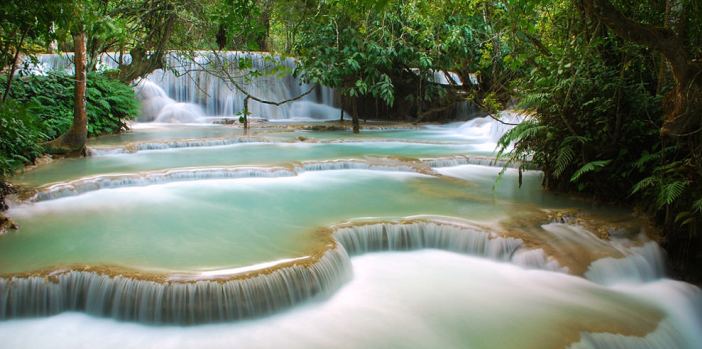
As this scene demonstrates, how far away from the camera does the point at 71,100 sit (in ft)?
36.1

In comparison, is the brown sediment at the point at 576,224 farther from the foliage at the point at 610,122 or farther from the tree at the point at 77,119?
the tree at the point at 77,119

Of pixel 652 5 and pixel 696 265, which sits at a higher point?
pixel 652 5

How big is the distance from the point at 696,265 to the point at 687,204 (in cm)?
62

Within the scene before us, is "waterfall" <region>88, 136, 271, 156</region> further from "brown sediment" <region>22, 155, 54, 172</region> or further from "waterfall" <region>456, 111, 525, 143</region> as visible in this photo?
"waterfall" <region>456, 111, 525, 143</region>

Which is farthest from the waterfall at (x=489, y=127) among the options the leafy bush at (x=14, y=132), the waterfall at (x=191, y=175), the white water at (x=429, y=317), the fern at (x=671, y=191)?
the leafy bush at (x=14, y=132)

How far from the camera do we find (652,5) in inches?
238

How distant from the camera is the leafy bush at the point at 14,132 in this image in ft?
15.0

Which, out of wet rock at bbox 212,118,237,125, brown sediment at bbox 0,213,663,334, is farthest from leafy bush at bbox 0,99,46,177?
wet rock at bbox 212,118,237,125

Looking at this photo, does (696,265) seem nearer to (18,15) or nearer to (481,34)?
(18,15)

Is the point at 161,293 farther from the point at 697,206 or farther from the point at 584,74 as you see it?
the point at 584,74

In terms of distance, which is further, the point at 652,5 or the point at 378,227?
the point at 652,5

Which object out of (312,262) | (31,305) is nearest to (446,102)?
(312,262)

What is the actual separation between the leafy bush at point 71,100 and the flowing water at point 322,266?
2.43 m

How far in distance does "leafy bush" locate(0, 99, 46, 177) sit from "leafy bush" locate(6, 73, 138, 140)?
127cm
